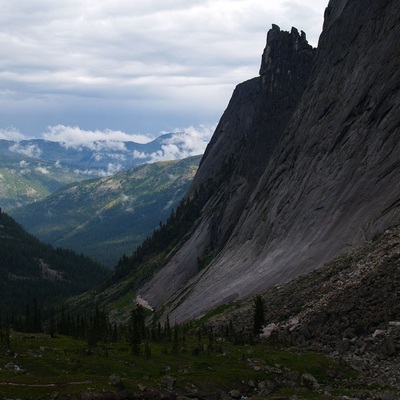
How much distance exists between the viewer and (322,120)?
111625mm

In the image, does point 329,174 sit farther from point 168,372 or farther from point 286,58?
point 286,58

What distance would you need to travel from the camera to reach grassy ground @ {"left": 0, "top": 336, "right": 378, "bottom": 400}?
42406mm

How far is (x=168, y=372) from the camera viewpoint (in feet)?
165

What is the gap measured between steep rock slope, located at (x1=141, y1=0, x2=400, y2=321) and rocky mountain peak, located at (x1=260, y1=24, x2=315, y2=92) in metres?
40.3

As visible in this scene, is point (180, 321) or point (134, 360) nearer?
point (134, 360)

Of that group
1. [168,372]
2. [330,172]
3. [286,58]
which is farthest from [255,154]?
[168,372]

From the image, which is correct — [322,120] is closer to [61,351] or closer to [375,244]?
[375,244]

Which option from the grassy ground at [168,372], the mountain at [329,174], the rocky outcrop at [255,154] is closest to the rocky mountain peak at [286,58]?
the rocky outcrop at [255,154]

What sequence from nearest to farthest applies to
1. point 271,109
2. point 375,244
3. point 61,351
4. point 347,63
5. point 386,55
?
1. point 61,351
2. point 375,244
3. point 386,55
4. point 347,63
5. point 271,109

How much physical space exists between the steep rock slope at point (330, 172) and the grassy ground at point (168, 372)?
29044 millimetres

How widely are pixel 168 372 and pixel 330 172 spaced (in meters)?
57.5

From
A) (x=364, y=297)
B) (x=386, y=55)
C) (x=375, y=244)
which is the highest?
(x=386, y=55)

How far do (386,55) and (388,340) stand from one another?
2441 inches

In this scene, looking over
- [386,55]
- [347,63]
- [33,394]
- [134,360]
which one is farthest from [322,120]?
[33,394]
